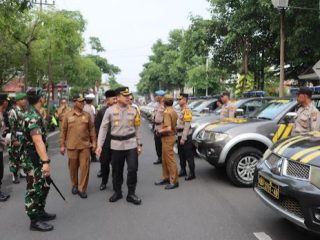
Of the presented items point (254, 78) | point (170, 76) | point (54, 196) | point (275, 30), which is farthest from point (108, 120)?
point (170, 76)

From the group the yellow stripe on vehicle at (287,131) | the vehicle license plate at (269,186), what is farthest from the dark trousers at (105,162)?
the vehicle license plate at (269,186)

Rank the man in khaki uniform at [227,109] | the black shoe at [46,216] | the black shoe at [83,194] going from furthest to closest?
the man in khaki uniform at [227,109]
the black shoe at [83,194]
the black shoe at [46,216]

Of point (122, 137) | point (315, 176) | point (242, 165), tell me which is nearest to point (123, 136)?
point (122, 137)

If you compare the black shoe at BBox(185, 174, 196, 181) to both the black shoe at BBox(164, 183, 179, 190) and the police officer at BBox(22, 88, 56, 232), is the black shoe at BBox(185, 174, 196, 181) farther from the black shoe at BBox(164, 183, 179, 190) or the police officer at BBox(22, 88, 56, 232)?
the police officer at BBox(22, 88, 56, 232)

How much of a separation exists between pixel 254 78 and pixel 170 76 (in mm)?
27245

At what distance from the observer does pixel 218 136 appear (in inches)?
318

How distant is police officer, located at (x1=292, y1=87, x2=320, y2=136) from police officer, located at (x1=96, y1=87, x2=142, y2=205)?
251cm

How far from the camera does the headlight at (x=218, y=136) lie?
7.98 meters

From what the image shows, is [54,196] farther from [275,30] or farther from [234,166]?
[275,30]

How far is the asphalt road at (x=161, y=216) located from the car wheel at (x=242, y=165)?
0.19m

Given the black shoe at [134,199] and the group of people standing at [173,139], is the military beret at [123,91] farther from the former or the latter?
the black shoe at [134,199]

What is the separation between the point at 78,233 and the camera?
552 cm

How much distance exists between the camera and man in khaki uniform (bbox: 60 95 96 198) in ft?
24.5

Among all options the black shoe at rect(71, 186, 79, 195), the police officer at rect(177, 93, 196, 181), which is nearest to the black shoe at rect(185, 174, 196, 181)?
the police officer at rect(177, 93, 196, 181)
